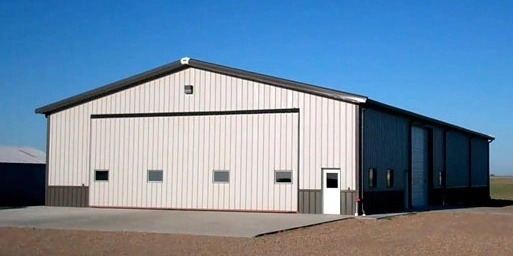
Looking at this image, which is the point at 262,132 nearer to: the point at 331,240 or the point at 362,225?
the point at 362,225

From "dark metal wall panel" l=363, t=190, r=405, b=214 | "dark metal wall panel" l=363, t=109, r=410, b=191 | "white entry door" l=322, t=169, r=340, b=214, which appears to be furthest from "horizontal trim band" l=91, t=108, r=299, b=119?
"dark metal wall panel" l=363, t=190, r=405, b=214

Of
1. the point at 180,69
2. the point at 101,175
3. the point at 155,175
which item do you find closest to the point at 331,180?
the point at 155,175

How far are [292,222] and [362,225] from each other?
8.12 feet

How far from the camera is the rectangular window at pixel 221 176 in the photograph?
31.8m

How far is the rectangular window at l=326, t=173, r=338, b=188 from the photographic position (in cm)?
2986

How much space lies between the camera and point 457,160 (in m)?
45.8

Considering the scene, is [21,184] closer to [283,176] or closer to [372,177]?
Result: [283,176]

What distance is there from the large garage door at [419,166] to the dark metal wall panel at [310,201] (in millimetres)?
8705

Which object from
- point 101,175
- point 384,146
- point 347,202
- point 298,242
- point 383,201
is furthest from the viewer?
point 101,175

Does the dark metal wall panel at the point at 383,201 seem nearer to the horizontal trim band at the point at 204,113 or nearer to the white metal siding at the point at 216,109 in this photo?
the white metal siding at the point at 216,109

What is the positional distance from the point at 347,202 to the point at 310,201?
1581mm

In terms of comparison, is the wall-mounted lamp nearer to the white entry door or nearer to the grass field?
the white entry door

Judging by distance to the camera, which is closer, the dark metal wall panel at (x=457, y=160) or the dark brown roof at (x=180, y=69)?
the dark brown roof at (x=180, y=69)

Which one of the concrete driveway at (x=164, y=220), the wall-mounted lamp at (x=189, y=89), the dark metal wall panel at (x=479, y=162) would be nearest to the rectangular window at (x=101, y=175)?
the concrete driveway at (x=164, y=220)
